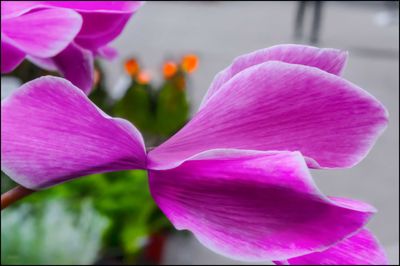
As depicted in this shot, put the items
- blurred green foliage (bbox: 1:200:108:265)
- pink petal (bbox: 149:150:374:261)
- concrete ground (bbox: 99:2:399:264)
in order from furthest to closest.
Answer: concrete ground (bbox: 99:2:399:264) → blurred green foliage (bbox: 1:200:108:265) → pink petal (bbox: 149:150:374:261)

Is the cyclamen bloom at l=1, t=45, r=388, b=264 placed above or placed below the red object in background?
above

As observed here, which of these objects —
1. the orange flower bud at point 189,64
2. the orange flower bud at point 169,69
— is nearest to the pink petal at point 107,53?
the orange flower bud at point 169,69

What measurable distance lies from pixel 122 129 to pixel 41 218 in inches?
27.6

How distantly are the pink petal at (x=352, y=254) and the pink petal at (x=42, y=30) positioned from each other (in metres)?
0.11

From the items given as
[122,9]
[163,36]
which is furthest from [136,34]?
[122,9]

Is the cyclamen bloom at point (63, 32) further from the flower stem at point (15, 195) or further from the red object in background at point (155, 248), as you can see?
the red object in background at point (155, 248)

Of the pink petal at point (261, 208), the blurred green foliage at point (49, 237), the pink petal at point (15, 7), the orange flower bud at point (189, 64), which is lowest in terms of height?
the orange flower bud at point (189, 64)

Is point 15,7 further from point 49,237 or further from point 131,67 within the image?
point 131,67

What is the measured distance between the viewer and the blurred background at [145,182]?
751 mm

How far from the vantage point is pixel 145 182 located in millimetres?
1498

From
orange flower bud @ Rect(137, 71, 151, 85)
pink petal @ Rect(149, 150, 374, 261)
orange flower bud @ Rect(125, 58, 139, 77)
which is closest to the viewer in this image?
pink petal @ Rect(149, 150, 374, 261)

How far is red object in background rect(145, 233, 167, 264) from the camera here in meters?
1.76

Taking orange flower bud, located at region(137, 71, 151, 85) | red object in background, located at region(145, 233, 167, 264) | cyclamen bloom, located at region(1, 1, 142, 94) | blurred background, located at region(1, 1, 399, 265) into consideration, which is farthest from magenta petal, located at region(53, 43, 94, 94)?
orange flower bud, located at region(137, 71, 151, 85)

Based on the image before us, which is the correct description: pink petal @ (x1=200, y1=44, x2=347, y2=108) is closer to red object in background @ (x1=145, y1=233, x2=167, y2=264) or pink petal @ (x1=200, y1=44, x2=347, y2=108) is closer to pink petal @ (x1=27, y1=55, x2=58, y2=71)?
pink petal @ (x1=27, y1=55, x2=58, y2=71)
